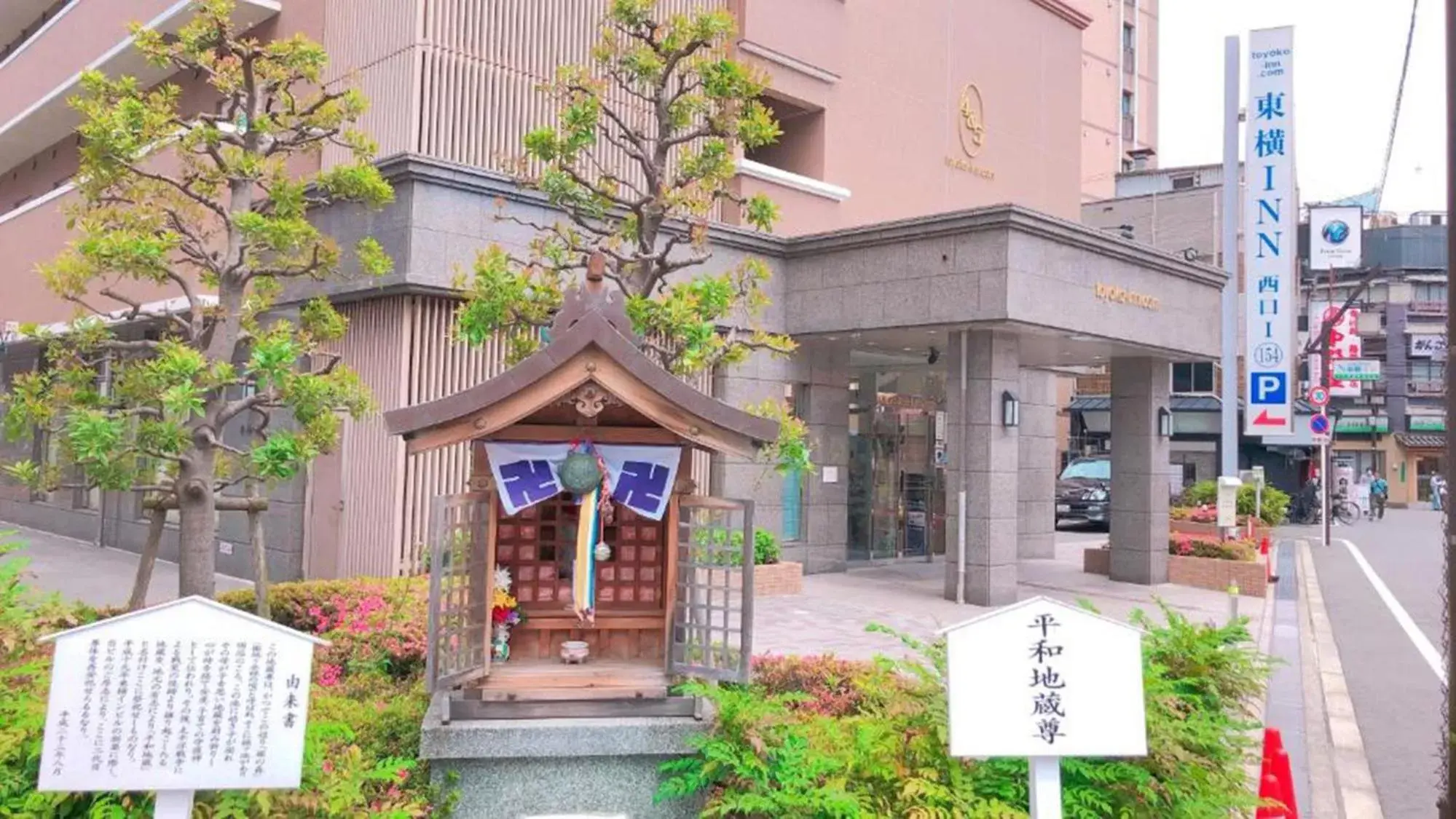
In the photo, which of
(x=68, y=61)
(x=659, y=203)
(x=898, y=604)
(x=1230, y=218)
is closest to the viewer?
(x=659, y=203)

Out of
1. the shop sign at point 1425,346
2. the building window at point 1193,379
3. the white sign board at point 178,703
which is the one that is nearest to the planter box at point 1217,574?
the white sign board at point 178,703

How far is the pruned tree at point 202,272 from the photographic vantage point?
7898mm

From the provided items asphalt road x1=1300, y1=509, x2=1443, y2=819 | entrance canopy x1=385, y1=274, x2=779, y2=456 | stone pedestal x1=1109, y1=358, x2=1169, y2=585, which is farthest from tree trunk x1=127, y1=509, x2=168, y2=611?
stone pedestal x1=1109, y1=358, x2=1169, y2=585

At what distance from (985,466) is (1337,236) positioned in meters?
24.4

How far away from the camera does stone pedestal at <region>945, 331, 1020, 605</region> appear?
13.5 m

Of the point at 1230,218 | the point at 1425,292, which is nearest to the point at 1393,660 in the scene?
the point at 1230,218

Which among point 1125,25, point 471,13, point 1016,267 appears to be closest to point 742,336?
point 1016,267

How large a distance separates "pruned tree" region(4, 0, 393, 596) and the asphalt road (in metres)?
8.33

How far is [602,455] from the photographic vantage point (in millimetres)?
5965

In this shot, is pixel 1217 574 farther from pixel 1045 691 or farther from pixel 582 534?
pixel 582 534

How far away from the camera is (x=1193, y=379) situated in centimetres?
3925

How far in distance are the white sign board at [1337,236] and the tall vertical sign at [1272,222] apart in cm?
1404

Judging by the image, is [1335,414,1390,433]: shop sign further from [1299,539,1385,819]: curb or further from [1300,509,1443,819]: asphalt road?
[1299,539,1385,819]: curb

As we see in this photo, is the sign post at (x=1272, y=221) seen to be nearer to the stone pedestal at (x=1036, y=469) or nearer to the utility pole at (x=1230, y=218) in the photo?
the utility pole at (x=1230, y=218)
